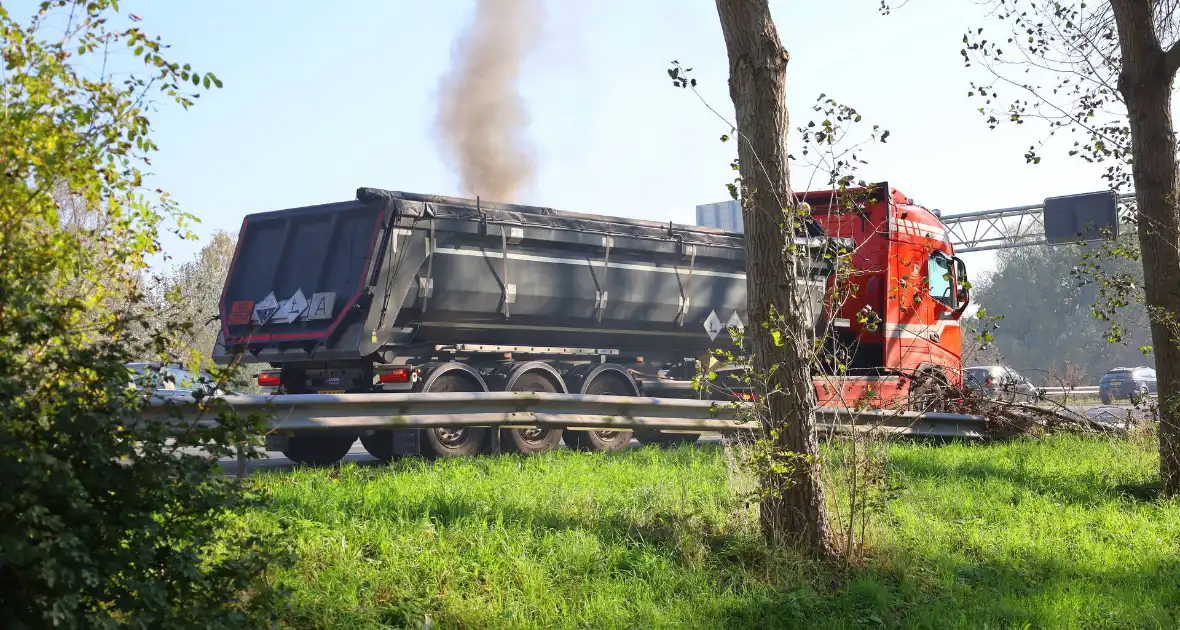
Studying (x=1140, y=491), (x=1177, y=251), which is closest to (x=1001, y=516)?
(x=1140, y=491)

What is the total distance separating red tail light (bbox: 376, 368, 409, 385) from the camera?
1107 cm

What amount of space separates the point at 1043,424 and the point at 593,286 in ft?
19.3

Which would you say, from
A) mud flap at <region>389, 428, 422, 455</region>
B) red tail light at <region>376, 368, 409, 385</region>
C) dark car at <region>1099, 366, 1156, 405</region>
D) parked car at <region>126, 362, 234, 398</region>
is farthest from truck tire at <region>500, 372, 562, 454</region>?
dark car at <region>1099, 366, 1156, 405</region>

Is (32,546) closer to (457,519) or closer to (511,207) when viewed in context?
(457,519)

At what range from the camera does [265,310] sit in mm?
11750

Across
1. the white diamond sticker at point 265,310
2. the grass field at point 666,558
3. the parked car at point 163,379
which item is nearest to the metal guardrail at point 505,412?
the grass field at point 666,558

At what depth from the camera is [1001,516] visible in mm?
7922

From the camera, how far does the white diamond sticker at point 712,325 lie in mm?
14094

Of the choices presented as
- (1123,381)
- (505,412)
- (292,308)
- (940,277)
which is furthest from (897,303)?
(1123,381)

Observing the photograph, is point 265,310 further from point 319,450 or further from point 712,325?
point 712,325

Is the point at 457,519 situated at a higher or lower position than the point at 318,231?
→ lower

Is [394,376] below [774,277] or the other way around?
below

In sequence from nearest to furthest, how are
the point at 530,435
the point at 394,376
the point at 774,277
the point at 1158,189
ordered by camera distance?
the point at 774,277
the point at 1158,189
the point at 394,376
the point at 530,435

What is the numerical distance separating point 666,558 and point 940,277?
10.0m
